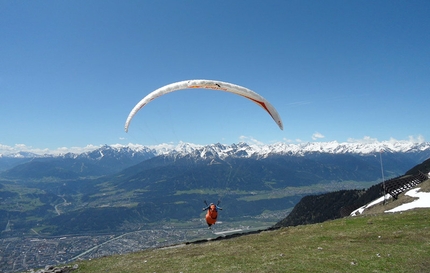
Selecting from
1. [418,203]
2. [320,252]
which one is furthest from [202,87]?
[418,203]

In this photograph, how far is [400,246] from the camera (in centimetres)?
1973

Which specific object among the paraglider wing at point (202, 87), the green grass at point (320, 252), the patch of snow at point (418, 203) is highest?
the paraglider wing at point (202, 87)

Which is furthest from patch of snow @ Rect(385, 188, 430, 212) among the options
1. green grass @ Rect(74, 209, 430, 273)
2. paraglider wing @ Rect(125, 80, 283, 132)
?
paraglider wing @ Rect(125, 80, 283, 132)

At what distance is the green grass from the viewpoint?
675 inches

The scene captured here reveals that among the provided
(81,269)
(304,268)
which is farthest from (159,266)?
(304,268)

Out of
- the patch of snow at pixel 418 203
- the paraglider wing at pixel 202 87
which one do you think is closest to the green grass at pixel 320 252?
the patch of snow at pixel 418 203

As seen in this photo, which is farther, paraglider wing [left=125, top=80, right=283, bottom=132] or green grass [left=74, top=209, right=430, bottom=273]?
paraglider wing [left=125, top=80, right=283, bottom=132]

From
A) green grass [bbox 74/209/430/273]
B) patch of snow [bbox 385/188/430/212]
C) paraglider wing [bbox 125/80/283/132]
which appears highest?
paraglider wing [bbox 125/80/283/132]

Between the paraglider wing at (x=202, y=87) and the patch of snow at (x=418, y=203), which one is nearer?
the paraglider wing at (x=202, y=87)

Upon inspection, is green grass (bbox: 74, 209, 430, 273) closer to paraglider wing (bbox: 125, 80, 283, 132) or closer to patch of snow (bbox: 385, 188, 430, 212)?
patch of snow (bbox: 385, 188, 430, 212)

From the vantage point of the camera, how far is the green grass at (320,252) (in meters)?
17.2

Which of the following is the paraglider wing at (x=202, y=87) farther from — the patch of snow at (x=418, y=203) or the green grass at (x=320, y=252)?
the patch of snow at (x=418, y=203)

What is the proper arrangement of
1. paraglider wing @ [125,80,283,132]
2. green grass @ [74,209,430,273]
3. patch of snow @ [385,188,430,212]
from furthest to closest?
patch of snow @ [385,188,430,212] < paraglider wing @ [125,80,283,132] < green grass @ [74,209,430,273]

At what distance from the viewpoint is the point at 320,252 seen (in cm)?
2039
